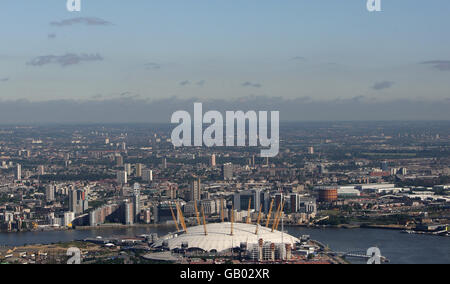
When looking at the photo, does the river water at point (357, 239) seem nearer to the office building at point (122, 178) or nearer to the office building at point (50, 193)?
the office building at point (50, 193)

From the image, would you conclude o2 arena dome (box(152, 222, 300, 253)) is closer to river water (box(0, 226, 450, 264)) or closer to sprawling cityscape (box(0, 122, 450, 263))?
sprawling cityscape (box(0, 122, 450, 263))

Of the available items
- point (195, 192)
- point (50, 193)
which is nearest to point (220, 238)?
point (195, 192)

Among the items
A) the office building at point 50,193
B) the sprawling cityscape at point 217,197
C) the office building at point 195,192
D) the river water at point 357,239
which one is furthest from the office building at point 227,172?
the river water at point 357,239

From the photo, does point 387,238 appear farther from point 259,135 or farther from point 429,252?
point 259,135

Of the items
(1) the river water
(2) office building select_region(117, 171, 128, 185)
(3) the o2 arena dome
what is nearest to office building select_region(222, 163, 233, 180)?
(2) office building select_region(117, 171, 128, 185)
